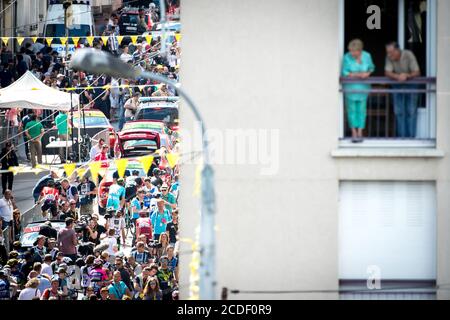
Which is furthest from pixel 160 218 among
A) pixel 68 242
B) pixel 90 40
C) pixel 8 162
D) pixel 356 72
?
pixel 356 72

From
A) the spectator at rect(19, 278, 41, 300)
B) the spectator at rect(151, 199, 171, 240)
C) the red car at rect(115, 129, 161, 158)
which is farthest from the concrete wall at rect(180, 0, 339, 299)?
the red car at rect(115, 129, 161, 158)

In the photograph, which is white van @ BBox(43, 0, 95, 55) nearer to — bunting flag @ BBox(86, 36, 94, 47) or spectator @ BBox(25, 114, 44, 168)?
bunting flag @ BBox(86, 36, 94, 47)

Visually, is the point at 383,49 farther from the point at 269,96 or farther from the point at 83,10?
the point at 83,10

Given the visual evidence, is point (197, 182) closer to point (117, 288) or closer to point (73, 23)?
point (117, 288)

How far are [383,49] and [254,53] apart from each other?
1.93m

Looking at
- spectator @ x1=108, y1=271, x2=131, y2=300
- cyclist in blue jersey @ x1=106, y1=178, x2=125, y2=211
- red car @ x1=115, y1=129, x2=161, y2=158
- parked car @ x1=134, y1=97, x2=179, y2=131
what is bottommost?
spectator @ x1=108, y1=271, x2=131, y2=300

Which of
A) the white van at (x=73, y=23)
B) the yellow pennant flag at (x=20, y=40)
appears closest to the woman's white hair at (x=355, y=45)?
the yellow pennant flag at (x=20, y=40)

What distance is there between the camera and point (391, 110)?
15.1 m

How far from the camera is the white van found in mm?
39750

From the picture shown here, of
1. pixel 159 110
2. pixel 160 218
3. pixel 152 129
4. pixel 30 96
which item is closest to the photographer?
pixel 160 218

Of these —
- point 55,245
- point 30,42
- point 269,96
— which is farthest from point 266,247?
point 30,42

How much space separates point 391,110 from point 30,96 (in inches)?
728

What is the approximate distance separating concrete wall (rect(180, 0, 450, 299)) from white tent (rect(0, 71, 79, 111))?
56.3 ft
